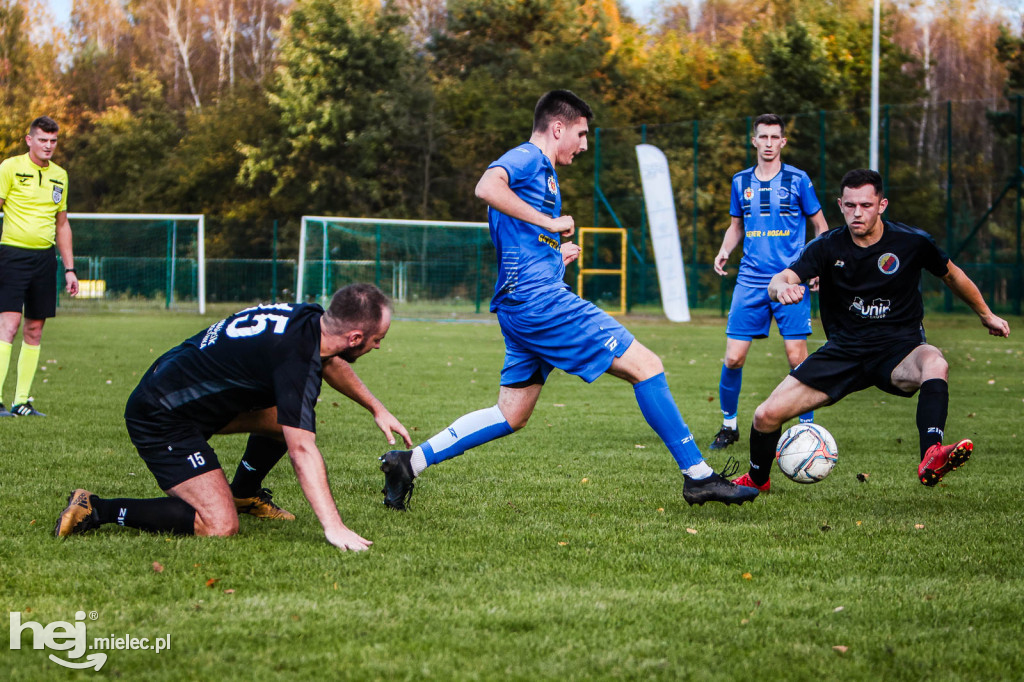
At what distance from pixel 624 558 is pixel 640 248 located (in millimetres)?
27143

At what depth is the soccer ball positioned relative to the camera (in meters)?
5.33

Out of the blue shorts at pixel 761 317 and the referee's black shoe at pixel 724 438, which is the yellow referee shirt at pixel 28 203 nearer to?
the blue shorts at pixel 761 317

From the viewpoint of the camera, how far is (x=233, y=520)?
447cm

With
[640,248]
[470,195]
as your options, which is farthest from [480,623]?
[470,195]

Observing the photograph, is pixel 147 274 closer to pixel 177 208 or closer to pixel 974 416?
pixel 177 208

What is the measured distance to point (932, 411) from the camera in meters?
5.09

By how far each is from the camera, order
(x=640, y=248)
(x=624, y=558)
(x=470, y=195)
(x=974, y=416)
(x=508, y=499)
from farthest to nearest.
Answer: (x=470, y=195) → (x=640, y=248) → (x=974, y=416) → (x=508, y=499) → (x=624, y=558)

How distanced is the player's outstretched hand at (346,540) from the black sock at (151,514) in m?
0.70

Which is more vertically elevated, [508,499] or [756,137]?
[756,137]

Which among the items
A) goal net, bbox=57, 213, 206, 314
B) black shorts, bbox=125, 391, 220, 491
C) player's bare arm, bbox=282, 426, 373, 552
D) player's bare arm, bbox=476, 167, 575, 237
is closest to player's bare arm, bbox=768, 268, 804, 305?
player's bare arm, bbox=476, 167, 575, 237

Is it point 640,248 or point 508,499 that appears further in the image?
point 640,248

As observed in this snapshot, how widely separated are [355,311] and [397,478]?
1.17 meters

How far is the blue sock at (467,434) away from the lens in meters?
5.22

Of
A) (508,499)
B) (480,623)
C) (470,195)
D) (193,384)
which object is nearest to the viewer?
(480,623)
